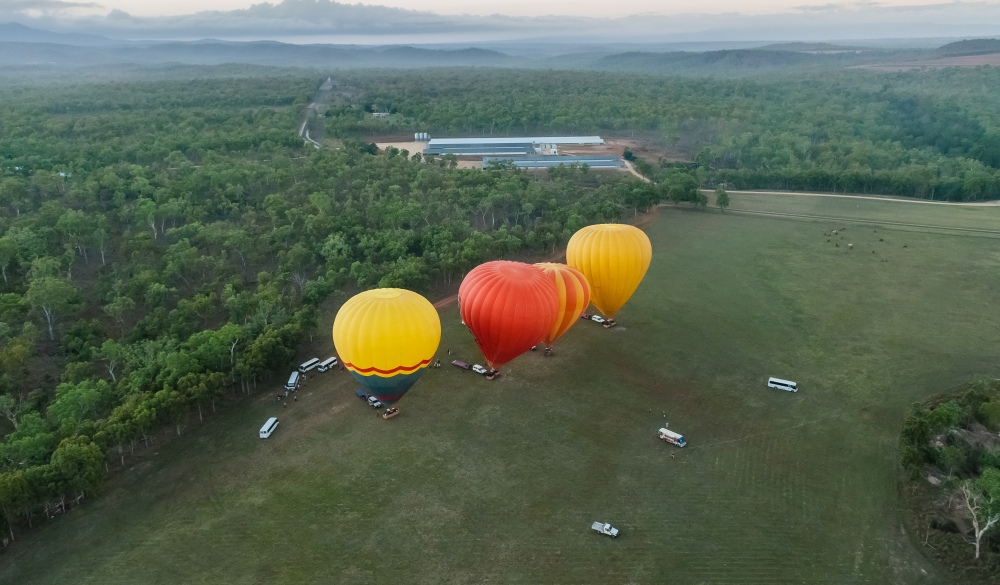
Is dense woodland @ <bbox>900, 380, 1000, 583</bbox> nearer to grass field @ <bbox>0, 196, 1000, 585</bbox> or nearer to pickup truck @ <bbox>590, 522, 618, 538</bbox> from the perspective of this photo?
grass field @ <bbox>0, 196, 1000, 585</bbox>

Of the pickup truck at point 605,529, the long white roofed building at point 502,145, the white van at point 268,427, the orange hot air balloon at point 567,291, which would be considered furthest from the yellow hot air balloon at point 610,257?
the long white roofed building at point 502,145

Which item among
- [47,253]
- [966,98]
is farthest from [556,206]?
[966,98]

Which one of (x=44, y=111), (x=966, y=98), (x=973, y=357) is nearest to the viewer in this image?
(x=973, y=357)

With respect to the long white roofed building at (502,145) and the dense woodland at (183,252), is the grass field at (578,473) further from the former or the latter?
the long white roofed building at (502,145)

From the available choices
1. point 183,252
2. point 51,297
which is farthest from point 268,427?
point 183,252

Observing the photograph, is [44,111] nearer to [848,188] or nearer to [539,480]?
[539,480]
